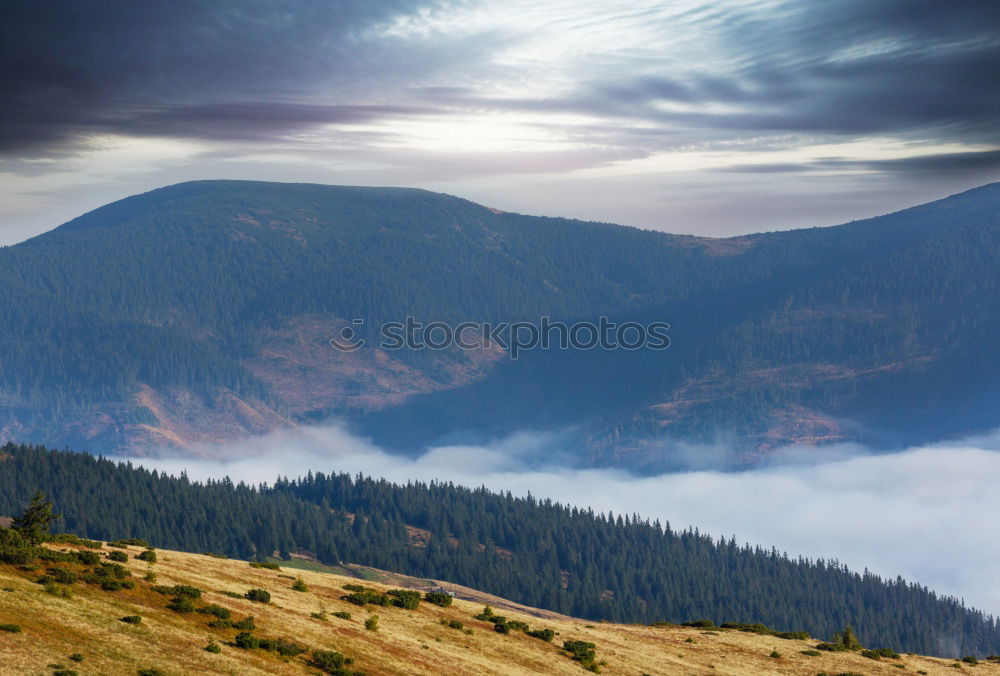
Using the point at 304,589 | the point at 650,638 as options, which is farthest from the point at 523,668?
the point at 650,638

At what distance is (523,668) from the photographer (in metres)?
84.0

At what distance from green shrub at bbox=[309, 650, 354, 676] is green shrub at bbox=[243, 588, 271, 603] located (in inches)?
411

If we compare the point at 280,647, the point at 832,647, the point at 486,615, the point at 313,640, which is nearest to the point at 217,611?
the point at 280,647

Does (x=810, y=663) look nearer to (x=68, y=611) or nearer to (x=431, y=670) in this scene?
(x=431, y=670)

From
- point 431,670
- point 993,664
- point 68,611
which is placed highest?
point 68,611

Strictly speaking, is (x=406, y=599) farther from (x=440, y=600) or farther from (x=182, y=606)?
(x=182, y=606)

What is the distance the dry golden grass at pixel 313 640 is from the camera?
6216 cm

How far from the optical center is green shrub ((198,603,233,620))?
7269cm

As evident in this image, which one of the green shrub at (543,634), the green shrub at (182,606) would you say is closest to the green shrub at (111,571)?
the green shrub at (182,606)

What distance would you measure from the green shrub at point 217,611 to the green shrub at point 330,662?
5734 millimetres

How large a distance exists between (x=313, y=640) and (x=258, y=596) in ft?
27.2

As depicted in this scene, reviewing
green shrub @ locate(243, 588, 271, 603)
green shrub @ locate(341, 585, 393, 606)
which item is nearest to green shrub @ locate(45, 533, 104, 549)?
green shrub @ locate(243, 588, 271, 603)

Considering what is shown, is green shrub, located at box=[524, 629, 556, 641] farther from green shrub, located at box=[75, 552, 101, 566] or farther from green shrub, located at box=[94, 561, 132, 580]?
green shrub, located at box=[75, 552, 101, 566]

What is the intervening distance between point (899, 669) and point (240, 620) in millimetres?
63319
